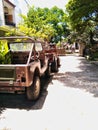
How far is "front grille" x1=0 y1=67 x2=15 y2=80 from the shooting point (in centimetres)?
524

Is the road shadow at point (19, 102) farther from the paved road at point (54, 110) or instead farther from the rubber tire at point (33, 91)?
the rubber tire at point (33, 91)

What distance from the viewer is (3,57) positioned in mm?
6102

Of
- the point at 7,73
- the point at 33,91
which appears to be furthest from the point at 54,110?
the point at 7,73

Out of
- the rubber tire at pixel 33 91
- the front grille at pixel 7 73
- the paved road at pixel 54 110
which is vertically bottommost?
the paved road at pixel 54 110

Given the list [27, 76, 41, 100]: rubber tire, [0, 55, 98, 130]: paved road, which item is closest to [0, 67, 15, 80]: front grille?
[27, 76, 41, 100]: rubber tire

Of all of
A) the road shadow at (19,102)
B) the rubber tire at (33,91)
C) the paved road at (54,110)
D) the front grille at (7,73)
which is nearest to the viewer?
the paved road at (54,110)

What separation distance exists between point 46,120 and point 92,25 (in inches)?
595

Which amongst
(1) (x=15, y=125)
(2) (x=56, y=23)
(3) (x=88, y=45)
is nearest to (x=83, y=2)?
(1) (x=15, y=125)

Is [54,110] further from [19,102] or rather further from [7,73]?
[7,73]

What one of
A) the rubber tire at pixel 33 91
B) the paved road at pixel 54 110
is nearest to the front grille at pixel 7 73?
the rubber tire at pixel 33 91

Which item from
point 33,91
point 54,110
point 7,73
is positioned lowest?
point 54,110

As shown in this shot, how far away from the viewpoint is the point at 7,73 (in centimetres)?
533

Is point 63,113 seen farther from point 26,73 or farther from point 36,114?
point 26,73

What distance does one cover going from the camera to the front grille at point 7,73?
17.2ft
